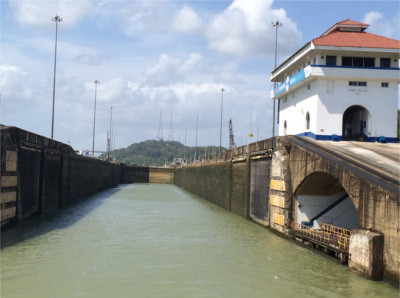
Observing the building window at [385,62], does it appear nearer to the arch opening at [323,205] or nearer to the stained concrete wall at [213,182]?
the arch opening at [323,205]

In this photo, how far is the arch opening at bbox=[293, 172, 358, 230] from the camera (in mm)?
22297

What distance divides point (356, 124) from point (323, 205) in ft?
44.2

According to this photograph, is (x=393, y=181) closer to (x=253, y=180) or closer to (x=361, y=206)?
(x=361, y=206)

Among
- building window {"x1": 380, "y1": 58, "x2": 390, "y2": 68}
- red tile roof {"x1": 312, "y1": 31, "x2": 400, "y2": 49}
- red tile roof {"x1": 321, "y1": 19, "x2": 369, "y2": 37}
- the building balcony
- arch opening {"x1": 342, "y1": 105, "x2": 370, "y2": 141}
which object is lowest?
arch opening {"x1": 342, "y1": 105, "x2": 370, "y2": 141}

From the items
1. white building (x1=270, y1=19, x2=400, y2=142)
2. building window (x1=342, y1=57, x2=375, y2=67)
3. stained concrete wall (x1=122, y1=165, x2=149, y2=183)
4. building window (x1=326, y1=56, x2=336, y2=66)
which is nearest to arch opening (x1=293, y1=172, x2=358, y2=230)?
white building (x1=270, y1=19, x2=400, y2=142)

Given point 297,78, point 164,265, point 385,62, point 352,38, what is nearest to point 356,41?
point 352,38

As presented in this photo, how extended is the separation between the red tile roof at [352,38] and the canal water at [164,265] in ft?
51.2

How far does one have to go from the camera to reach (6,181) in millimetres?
23281

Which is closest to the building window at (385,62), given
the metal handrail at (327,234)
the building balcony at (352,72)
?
the building balcony at (352,72)

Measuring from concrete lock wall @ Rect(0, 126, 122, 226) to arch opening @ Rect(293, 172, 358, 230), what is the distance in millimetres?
16447

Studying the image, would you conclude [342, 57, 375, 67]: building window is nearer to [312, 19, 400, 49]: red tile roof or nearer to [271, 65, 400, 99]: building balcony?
[312, 19, 400, 49]: red tile roof

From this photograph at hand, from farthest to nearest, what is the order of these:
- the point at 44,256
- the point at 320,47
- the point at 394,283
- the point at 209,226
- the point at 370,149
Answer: the point at 320,47, the point at 209,226, the point at 370,149, the point at 44,256, the point at 394,283

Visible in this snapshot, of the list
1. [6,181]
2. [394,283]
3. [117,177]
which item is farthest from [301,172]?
[117,177]

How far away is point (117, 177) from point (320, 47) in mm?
73317
